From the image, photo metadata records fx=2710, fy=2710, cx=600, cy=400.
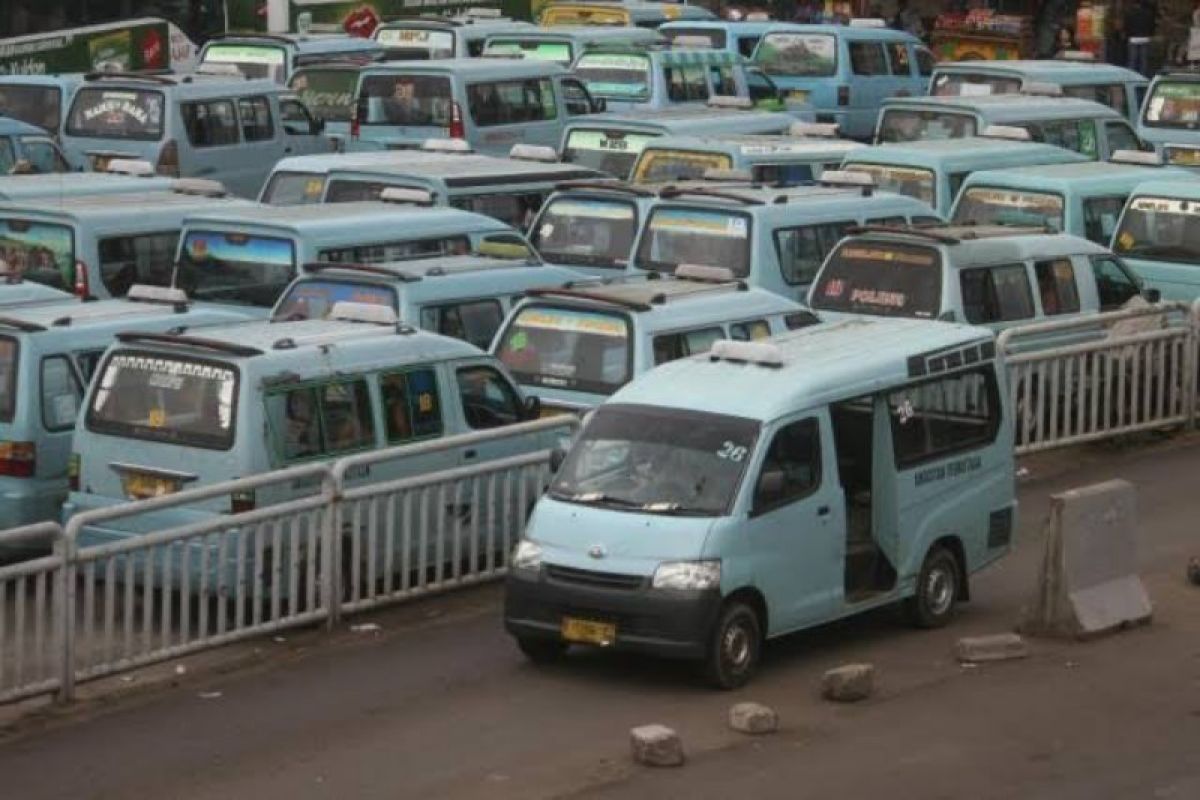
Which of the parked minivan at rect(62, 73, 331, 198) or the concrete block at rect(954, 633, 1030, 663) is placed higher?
the parked minivan at rect(62, 73, 331, 198)

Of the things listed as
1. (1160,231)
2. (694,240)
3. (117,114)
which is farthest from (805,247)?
(117,114)

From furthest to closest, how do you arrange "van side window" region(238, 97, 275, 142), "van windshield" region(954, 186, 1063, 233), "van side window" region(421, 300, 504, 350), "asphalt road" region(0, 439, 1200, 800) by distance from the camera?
"van side window" region(238, 97, 275, 142) → "van windshield" region(954, 186, 1063, 233) → "van side window" region(421, 300, 504, 350) → "asphalt road" region(0, 439, 1200, 800)

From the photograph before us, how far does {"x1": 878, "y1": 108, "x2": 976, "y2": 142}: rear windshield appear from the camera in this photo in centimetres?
3009

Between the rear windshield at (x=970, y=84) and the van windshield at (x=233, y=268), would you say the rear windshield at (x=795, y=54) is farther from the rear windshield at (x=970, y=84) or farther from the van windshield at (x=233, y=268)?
the van windshield at (x=233, y=268)

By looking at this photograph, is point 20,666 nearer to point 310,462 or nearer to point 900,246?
point 310,462

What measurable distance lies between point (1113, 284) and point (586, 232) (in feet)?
14.7

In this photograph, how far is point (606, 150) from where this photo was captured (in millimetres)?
28188

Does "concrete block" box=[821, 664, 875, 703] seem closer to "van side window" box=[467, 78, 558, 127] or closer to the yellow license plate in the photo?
the yellow license plate

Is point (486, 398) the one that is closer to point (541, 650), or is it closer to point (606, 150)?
point (541, 650)

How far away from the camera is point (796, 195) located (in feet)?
74.5

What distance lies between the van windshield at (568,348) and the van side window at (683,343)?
214mm

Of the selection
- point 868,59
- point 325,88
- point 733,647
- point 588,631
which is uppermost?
point 325,88

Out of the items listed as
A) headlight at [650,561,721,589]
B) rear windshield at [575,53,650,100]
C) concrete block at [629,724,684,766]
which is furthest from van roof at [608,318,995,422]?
rear windshield at [575,53,650,100]

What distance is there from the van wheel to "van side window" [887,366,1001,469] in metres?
0.63
